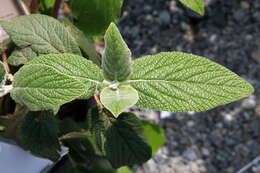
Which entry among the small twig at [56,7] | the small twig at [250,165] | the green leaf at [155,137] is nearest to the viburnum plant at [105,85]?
the small twig at [56,7]

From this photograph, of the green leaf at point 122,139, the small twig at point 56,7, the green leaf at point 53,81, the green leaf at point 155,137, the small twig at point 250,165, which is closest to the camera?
the green leaf at point 53,81

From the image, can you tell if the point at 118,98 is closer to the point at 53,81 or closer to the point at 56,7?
the point at 53,81

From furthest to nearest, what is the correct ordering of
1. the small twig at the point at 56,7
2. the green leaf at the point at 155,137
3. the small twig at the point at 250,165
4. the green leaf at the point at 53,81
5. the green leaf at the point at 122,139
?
the small twig at the point at 250,165 < the green leaf at the point at 155,137 < the small twig at the point at 56,7 < the green leaf at the point at 122,139 < the green leaf at the point at 53,81

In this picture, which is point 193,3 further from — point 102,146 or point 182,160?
point 182,160

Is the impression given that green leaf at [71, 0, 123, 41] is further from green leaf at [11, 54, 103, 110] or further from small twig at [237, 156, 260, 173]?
small twig at [237, 156, 260, 173]

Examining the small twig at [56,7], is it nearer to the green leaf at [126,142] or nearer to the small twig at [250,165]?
the green leaf at [126,142]

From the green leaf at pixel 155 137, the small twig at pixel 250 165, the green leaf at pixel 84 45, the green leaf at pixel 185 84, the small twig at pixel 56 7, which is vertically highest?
the small twig at pixel 56 7
